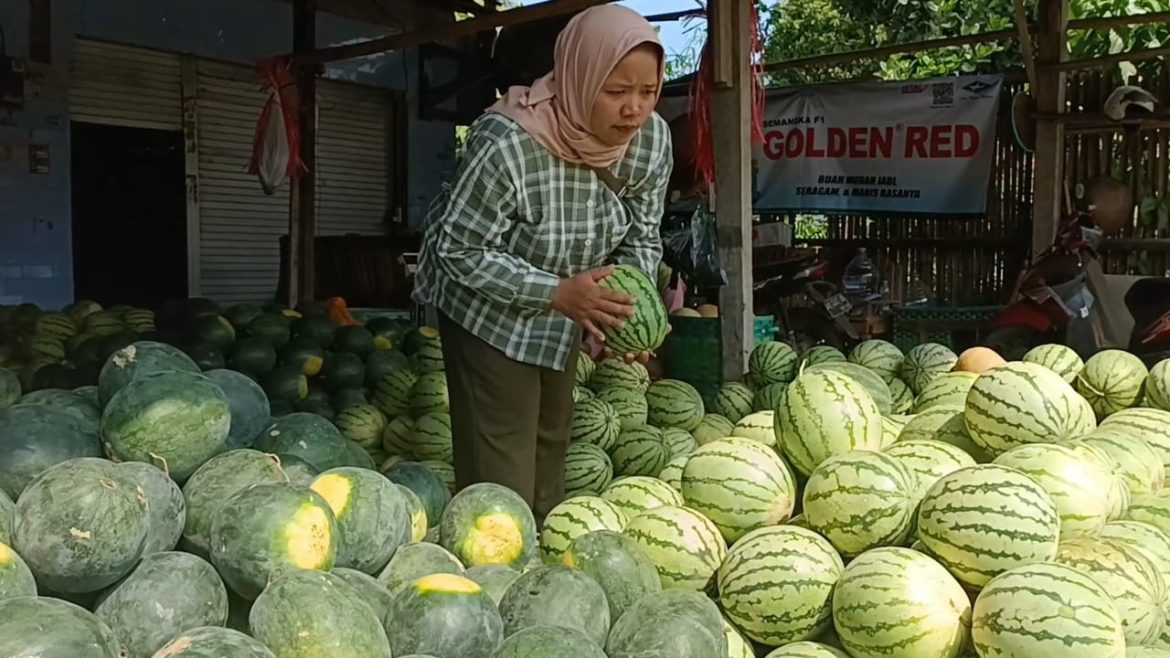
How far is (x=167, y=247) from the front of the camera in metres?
8.56

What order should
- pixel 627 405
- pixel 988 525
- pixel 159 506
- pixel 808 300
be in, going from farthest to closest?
pixel 808 300 → pixel 627 405 → pixel 988 525 → pixel 159 506

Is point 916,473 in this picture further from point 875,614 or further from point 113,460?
point 113,460

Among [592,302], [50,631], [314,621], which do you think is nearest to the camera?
[50,631]

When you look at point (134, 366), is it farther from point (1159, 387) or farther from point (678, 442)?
point (1159, 387)

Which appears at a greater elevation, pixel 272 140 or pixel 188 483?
pixel 272 140

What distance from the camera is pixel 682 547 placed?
2.00m

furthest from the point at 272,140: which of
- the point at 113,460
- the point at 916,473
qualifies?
the point at 916,473

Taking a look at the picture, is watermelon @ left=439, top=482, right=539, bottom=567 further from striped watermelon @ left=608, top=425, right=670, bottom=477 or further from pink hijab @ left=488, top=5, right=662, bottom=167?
striped watermelon @ left=608, top=425, right=670, bottom=477

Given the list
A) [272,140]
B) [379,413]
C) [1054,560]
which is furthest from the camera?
[272,140]

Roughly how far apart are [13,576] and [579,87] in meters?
1.71

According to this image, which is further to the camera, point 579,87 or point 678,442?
point 678,442

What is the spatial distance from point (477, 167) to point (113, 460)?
1.15m

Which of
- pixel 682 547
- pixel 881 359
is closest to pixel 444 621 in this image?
pixel 682 547

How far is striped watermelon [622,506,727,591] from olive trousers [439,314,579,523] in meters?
0.77
